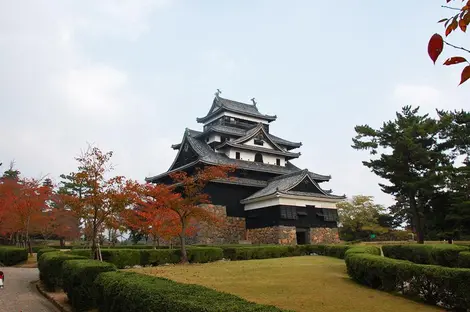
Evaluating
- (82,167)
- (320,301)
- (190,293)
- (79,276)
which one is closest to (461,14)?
(190,293)

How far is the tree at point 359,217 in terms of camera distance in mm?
45781

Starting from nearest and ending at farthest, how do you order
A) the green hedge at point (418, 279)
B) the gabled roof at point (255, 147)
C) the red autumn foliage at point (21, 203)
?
the green hedge at point (418, 279) → the red autumn foliage at point (21, 203) → the gabled roof at point (255, 147)

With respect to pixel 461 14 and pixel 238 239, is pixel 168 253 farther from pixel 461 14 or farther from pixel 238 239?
pixel 461 14

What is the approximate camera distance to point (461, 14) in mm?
2977

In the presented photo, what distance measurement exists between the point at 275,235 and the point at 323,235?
5707mm

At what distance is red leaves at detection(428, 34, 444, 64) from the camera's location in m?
2.65

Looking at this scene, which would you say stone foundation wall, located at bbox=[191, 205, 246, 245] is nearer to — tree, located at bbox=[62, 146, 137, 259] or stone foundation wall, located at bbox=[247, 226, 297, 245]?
stone foundation wall, located at bbox=[247, 226, 297, 245]

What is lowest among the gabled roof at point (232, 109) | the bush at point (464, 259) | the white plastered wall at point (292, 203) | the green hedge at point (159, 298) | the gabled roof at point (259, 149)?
the bush at point (464, 259)

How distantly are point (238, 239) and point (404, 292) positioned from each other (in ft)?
78.3

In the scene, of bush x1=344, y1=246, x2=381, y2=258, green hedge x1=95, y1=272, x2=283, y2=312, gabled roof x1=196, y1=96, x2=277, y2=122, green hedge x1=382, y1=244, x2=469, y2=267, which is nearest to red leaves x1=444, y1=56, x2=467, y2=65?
green hedge x1=95, y1=272, x2=283, y2=312

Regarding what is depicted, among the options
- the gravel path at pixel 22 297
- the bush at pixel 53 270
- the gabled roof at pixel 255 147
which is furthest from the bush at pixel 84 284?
the gabled roof at pixel 255 147

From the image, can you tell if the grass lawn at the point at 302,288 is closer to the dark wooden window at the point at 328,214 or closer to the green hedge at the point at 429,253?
the green hedge at the point at 429,253

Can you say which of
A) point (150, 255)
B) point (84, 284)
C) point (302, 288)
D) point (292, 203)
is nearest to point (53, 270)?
point (84, 284)

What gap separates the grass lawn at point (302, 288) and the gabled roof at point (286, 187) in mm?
15155
